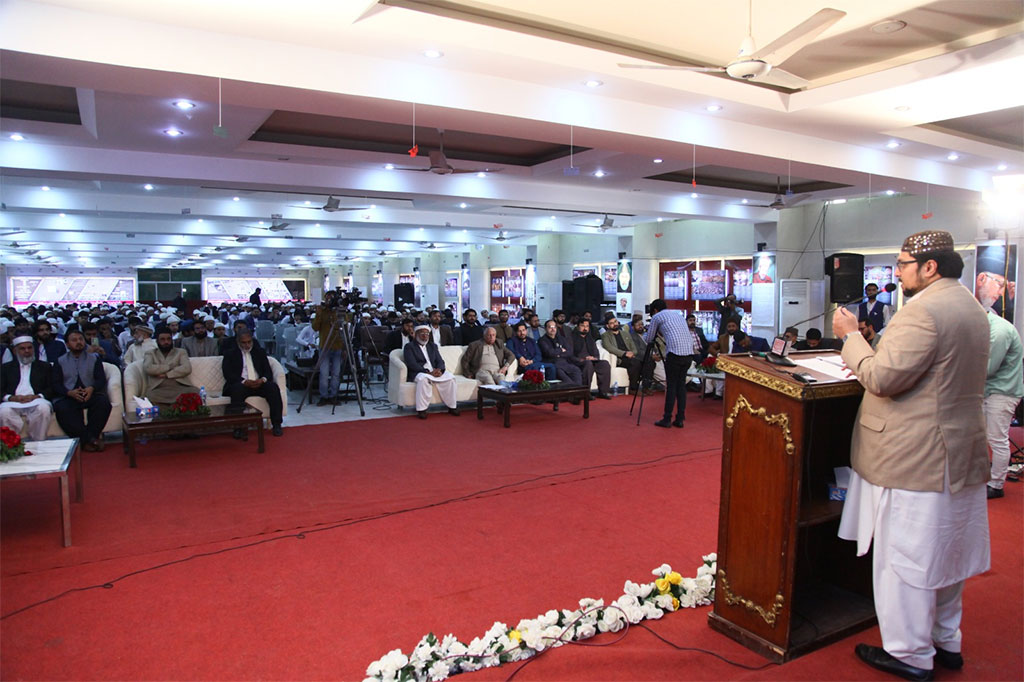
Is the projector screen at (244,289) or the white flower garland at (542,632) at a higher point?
the projector screen at (244,289)

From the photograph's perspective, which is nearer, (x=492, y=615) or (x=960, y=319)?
(x=960, y=319)

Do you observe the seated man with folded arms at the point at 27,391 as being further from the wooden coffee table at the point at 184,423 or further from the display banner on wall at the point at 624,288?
the display banner on wall at the point at 624,288

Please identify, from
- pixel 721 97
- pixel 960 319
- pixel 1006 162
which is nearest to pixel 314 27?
pixel 721 97

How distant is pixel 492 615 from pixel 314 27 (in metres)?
3.92

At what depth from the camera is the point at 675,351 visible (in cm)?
767

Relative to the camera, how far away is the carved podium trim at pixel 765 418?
8.40 feet

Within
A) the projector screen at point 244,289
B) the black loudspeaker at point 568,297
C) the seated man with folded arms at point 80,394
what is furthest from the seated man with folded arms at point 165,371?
the projector screen at point 244,289

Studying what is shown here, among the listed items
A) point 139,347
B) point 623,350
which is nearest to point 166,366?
point 139,347

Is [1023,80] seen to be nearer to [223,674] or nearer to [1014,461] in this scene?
[1014,461]

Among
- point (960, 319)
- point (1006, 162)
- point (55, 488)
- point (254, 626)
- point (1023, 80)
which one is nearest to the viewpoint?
point (960, 319)

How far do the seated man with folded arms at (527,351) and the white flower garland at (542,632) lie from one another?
6.01 metres

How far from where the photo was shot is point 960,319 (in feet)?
7.83

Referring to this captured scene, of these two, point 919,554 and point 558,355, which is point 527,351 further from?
point 919,554

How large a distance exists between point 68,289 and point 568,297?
27283 millimetres
